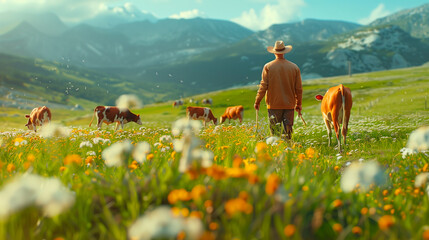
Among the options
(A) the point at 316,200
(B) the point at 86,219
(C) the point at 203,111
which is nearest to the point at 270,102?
(A) the point at 316,200

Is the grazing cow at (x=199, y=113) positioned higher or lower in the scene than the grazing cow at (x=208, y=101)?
lower

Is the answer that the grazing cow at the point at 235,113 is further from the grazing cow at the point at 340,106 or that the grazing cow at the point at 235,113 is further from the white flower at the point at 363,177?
the white flower at the point at 363,177

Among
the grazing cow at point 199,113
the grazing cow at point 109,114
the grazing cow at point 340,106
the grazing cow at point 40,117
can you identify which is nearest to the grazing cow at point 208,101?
the grazing cow at point 199,113

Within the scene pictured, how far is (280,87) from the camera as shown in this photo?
11.2m

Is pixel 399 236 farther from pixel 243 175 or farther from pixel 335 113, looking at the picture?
pixel 335 113

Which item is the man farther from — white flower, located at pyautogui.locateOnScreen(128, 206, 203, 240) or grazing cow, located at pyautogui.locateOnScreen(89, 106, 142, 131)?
grazing cow, located at pyautogui.locateOnScreen(89, 106, 142, 131)

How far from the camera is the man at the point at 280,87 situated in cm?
1109

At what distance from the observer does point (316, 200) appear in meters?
3.27

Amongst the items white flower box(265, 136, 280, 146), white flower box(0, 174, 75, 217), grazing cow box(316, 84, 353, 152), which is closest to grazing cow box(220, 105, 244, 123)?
grazing cow box(316, 84, 353, 152)

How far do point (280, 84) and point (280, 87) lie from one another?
11 cm

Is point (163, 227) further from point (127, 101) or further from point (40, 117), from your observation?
point (40, 117)

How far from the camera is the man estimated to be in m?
11.1

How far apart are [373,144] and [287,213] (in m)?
8.89

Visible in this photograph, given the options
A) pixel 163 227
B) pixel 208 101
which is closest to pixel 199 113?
pixel 163 227
